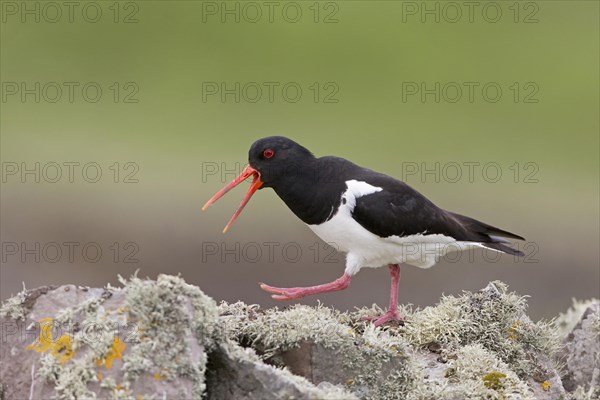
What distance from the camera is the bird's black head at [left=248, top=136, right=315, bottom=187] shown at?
832 centimetres

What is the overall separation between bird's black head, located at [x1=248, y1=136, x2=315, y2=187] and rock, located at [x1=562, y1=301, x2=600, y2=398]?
241cm

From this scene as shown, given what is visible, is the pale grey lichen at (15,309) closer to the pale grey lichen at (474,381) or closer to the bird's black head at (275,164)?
the pale grey lichen at (474,381)

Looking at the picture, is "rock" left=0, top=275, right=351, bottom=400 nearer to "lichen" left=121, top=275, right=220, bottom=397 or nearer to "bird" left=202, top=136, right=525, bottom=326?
"lichen" left=121, top=275, right=220, bottom=397

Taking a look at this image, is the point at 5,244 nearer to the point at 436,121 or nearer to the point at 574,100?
the point at 436,121

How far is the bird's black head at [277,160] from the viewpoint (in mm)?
8320

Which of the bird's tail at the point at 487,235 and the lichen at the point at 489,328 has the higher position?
the bird's tail at the point at 487,235

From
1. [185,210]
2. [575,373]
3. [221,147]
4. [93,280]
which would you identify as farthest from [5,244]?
[575,373]

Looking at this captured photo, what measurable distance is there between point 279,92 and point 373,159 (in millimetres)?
3756

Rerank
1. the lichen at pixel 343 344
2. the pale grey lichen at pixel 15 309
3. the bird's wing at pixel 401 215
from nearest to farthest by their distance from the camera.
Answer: the pale grey lichen at pixel 15 309 → the lichen at pixel 343 344 → the bird's wing at pixel 401 215

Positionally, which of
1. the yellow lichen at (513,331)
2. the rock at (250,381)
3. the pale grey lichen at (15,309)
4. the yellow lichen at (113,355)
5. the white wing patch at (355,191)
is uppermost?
the white wing patch at (355,191)

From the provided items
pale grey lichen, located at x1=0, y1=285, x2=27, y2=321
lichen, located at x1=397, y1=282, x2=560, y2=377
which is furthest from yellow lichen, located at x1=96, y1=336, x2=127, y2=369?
lichen, located at x1=397, y1=282, x2=560, y2=377

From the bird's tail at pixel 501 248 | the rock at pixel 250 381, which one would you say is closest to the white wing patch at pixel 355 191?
the bird's tail at pixel 501 248

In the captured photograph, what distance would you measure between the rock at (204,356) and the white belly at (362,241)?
5.41ft

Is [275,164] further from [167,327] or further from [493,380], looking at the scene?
[167,327]
